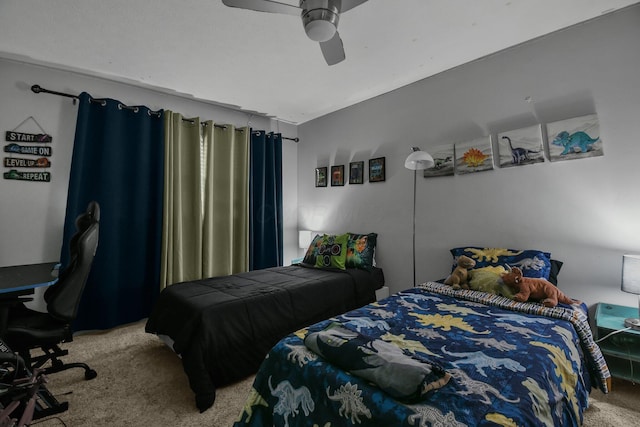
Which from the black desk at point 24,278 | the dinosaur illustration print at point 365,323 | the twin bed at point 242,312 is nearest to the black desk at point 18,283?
the black desk at point 24,278

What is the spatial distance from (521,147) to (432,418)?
91.4 inches

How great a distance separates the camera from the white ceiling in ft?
6.42

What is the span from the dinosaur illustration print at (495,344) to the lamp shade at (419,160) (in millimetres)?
1626

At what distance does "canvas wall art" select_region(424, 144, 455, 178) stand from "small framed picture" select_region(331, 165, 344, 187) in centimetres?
123

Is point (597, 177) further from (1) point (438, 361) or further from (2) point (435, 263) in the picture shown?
(1) point (438, 361)

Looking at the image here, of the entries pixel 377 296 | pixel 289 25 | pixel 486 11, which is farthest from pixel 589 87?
pixel 377 296

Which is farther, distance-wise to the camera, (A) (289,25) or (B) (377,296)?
(B) (377,296)

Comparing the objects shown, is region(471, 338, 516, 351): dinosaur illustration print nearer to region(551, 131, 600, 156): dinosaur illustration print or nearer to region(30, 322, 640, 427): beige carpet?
region(30, 322, 640, 427): beige carpet

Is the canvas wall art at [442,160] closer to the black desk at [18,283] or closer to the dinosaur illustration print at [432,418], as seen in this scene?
the dinosaur illustration print at [432,418]

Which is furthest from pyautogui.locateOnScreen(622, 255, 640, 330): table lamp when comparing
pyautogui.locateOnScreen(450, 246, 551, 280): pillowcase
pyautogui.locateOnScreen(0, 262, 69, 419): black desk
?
pyautogui.locateOnScreen(0, 262, 69, 419): black desk

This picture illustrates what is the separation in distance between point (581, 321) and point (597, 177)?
3.63 feet

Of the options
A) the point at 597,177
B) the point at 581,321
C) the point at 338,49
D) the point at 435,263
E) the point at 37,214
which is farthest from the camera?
the point at 435,263

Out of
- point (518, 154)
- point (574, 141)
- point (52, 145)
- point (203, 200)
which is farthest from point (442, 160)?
point (52, 145)

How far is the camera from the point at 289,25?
2.11 m
